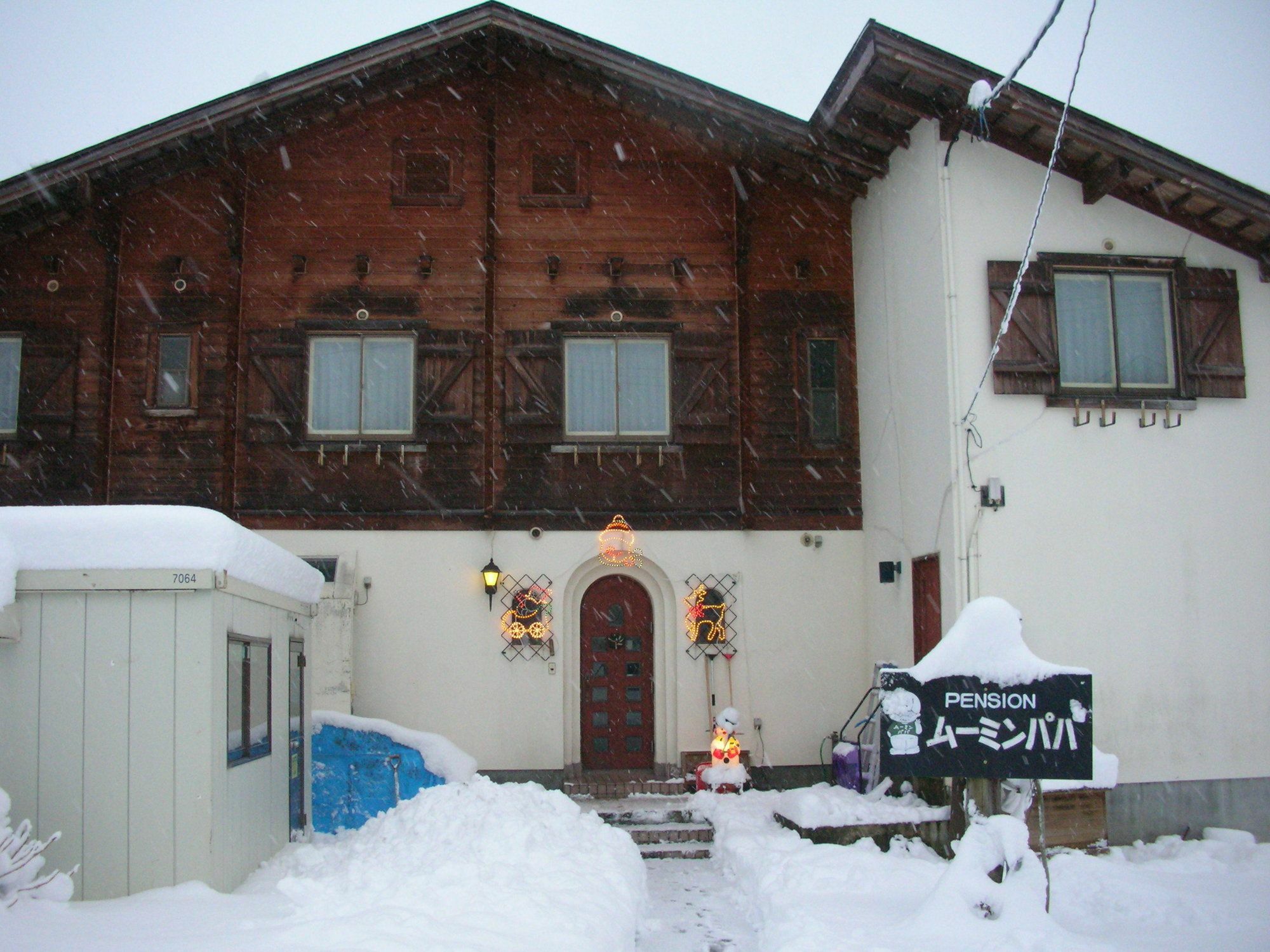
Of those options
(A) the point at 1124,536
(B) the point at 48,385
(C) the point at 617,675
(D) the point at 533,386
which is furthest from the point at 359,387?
(A) the point at 1124,536

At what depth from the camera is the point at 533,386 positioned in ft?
42.5

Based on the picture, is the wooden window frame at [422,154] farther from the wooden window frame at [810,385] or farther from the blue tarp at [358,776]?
the blue tarp at [358,776]

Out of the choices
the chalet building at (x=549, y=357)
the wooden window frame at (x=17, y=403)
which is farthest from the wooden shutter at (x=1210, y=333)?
the wooden window frame at (x=17, y=403)

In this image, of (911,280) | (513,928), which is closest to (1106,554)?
(911,280)

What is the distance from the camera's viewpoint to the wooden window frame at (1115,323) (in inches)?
443

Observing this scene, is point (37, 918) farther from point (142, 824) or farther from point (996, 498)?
point (996, 498)

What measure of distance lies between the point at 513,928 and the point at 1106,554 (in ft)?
24.0

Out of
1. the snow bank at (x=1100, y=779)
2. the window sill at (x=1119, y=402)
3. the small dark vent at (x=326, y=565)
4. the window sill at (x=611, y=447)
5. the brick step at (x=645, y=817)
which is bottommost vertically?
the brick step at (x=645, y=817)

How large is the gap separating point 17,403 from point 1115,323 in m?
12.3

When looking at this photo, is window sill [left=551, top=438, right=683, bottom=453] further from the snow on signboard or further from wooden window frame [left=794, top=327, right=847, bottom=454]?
the snow on signboard

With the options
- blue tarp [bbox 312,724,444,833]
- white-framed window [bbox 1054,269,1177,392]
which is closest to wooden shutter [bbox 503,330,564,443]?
blue tarp [bbox 312,724,444,833]

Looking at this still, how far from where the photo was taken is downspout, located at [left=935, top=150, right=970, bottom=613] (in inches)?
415

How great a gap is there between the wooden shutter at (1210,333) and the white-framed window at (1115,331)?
0.15 meters

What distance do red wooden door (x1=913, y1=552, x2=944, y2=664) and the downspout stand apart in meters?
0.46
